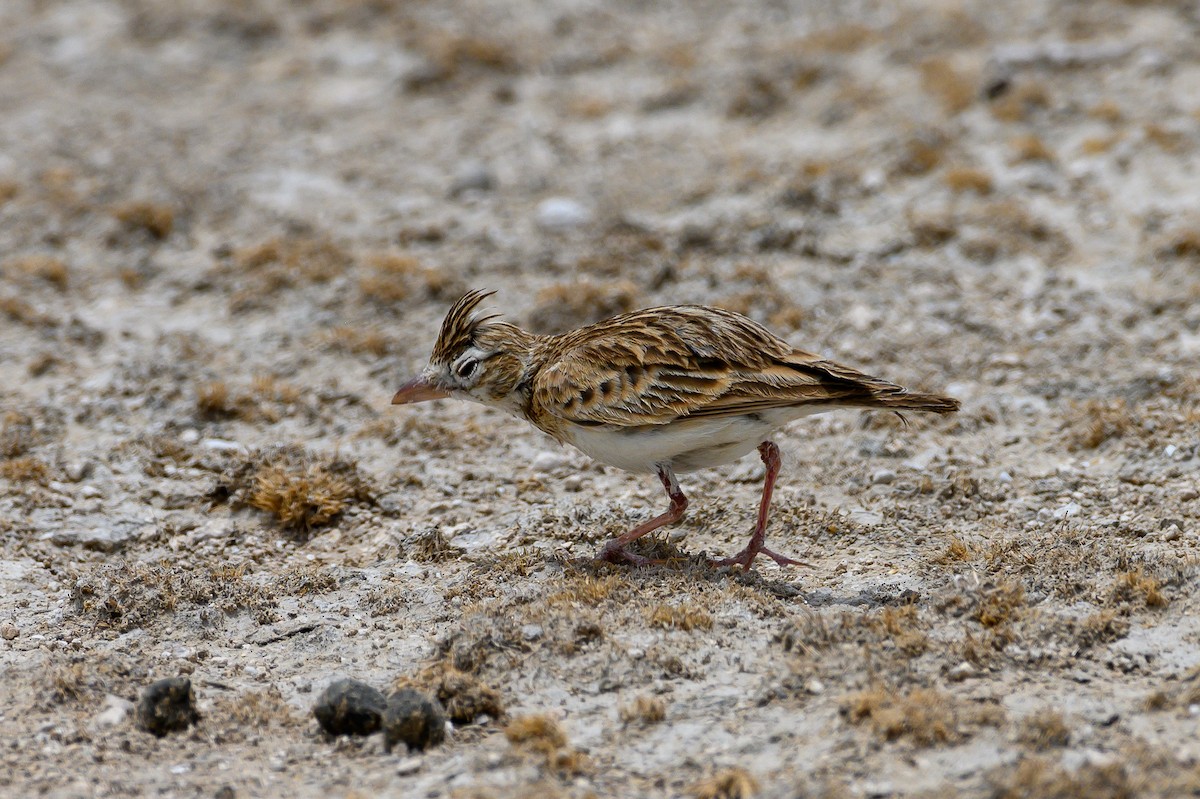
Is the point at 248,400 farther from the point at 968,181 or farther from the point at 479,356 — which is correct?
the point at 968,181

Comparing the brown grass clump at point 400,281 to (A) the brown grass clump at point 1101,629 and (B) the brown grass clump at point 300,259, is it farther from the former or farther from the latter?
(A) the brown grass clump at point 1101,629

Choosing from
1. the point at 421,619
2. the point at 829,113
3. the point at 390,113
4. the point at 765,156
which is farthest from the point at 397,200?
the point at 421,619

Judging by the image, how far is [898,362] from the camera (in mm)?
9617

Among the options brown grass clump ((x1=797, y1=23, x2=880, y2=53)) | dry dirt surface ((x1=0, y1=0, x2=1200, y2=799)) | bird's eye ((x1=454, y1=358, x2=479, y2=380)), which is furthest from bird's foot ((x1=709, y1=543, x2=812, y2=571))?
brown grass clump ((x1=797, y1=23, x2=880, y2=53))

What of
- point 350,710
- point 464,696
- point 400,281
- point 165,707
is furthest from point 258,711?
point 400,281

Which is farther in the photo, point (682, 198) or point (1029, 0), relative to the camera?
point (1029, 0)

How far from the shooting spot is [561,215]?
1201cm

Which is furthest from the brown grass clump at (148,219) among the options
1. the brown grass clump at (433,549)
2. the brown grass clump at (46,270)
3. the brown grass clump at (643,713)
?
the brown grass clump at (643,713)

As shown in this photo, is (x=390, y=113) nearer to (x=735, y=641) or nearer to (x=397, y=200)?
(x=397, y=200)

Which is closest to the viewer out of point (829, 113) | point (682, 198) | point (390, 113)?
point (682, 198)

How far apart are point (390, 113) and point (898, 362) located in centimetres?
723

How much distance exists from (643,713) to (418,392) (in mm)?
2914

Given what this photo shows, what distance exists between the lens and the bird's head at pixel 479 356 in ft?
24.8

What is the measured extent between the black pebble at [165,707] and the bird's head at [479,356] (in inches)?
99.9
